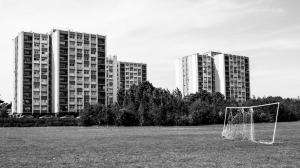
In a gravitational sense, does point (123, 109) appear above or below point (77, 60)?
below

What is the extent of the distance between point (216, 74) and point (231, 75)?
6015mm

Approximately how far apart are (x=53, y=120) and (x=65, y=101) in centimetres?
5234

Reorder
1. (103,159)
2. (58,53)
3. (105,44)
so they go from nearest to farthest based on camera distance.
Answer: (103,159), (58,53), (105,44)

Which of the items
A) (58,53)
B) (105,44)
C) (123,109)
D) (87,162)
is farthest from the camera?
(105,44)

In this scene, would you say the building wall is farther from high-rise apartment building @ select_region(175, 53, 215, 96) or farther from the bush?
the bush

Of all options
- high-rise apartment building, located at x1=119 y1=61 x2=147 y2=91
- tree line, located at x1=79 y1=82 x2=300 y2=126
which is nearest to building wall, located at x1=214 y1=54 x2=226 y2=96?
high-rise apartment building, located at x1=119 y1=61 x2=147 y2=91

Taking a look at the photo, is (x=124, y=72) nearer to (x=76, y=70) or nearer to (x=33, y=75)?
(x=76, y=70)

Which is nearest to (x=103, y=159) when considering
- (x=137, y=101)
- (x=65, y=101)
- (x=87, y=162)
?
(x=87, y=162)

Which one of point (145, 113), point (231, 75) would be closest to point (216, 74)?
point (231, 75)

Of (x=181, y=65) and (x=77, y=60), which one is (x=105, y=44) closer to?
(x=77, y=60)

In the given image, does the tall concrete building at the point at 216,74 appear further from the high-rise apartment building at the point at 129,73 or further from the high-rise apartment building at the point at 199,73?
the high-rise apartment building at the point at 129,73

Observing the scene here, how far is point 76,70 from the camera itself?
139875 millimetres

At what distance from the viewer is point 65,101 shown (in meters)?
136

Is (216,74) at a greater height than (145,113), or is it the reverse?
(216,74)
